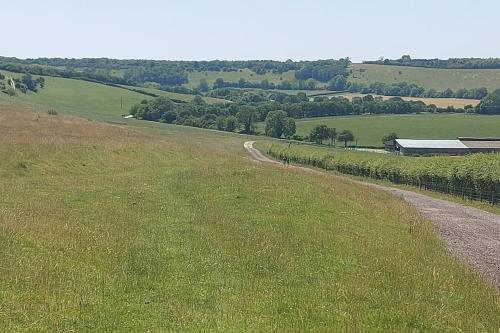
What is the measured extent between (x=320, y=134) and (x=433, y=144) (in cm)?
3629

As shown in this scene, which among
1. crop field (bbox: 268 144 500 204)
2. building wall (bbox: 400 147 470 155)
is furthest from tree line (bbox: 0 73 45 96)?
building wall (bbox: 400 147 470 155)

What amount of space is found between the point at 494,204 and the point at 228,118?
443 ft

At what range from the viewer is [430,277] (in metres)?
20.8

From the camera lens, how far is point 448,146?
146 meters

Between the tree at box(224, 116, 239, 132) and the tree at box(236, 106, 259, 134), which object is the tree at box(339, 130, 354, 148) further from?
the tree at box(224, 116, 239, 132)

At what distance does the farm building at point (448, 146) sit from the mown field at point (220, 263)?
360ft

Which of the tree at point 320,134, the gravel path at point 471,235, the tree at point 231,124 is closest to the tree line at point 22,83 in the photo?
the tree at point 231,124

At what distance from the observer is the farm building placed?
141 m

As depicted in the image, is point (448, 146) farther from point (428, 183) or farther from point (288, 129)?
point (428, 183)

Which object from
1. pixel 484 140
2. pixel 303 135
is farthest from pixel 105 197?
pixel 303 135

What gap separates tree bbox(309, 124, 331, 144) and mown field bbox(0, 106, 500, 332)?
136115 mm

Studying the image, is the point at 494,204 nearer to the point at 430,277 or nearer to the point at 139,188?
the point at 139,188

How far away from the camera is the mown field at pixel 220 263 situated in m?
15.3

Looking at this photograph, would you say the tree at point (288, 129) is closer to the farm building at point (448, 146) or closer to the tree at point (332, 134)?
the tree at point (332, 134)
